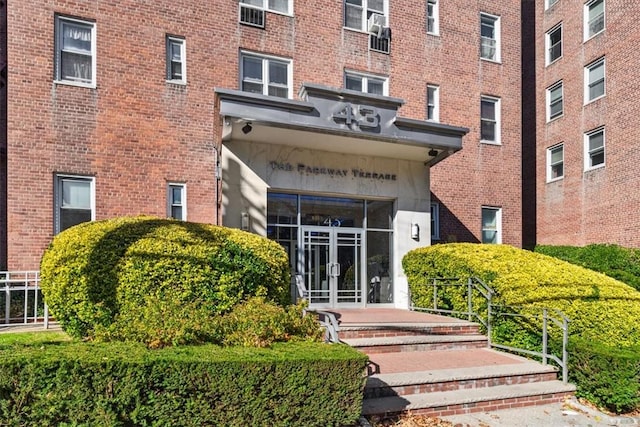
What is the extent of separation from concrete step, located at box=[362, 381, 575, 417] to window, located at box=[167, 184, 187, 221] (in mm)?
7751

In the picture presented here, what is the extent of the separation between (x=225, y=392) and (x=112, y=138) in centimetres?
885

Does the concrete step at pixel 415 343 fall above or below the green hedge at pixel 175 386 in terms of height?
below

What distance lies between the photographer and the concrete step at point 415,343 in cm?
839

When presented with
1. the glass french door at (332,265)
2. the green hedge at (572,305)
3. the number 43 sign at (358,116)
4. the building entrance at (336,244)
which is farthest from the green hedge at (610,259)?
the number 43 sign at (358,116)

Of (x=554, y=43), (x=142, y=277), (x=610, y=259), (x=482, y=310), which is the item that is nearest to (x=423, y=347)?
(x=482, y=310)

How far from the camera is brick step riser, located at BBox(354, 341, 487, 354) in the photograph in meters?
8.41

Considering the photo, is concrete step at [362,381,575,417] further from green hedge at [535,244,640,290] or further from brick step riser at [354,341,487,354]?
green hedge at [535,244,640,290]

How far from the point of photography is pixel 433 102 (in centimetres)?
1583

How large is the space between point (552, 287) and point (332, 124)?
18.8 feet

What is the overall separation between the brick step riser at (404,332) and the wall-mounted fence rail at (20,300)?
6.36 metres

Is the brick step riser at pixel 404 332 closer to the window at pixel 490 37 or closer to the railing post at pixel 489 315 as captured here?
the railing post at pixel 489 315

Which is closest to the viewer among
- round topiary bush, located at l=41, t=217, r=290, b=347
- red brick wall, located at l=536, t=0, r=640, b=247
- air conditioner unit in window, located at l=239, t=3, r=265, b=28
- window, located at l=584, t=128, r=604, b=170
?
round topiary bush, located at l=41, t=217, r=290, b=347

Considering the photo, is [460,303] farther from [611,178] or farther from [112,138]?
[611,178]

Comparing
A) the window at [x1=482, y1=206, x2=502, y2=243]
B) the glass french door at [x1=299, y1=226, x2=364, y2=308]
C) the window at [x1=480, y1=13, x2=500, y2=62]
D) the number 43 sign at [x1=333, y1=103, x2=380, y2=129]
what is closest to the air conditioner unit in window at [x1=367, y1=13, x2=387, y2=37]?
the window at [x1=480, y1=13, x2=500, y2=62]
